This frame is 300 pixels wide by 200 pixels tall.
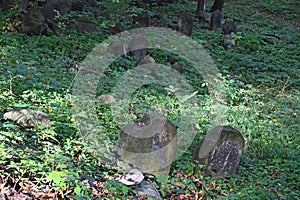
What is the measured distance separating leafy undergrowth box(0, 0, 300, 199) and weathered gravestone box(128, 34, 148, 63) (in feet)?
0.98

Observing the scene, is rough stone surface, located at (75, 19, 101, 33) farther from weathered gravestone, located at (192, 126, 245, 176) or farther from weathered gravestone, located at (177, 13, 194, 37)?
weathered gravestone, located at (192, 126, 245, 176)

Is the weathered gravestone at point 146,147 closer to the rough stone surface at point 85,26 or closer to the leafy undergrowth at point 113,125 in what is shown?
the leafy undergrowth at point 113,125

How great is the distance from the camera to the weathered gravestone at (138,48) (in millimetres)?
9078

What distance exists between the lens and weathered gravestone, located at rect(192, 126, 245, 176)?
4.95 metres

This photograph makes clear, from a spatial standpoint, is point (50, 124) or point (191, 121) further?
point (191, 121)

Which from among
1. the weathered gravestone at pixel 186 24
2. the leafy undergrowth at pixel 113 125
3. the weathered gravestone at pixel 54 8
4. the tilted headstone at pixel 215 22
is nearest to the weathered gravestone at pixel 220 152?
the leafy undergrowth at pixel 113 125

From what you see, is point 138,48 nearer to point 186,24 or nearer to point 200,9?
point 186,24

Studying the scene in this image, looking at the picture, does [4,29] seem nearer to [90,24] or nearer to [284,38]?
[90,24]

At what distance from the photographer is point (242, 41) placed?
11977 mm

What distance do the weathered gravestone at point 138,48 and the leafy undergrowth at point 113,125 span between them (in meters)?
0.30

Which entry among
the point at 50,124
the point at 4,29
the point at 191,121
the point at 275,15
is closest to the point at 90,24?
the point at 4,29

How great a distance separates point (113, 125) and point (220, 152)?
147cm

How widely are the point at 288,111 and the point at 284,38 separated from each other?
652 centimetres

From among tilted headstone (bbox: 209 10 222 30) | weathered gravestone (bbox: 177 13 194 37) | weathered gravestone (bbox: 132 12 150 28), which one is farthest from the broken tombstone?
tilted headstone (bbox: 209 10 222 30)
